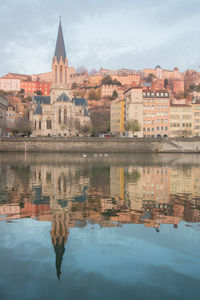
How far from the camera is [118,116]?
115 metres

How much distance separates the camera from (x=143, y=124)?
101812mm

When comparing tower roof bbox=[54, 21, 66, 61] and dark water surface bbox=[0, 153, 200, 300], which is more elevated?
tower roof bbox=[54, 21, 66, 61]

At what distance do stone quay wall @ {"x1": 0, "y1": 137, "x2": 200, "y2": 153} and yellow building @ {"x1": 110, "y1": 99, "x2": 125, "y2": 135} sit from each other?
26016mm

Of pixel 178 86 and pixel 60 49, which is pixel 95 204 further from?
pixel 178 86

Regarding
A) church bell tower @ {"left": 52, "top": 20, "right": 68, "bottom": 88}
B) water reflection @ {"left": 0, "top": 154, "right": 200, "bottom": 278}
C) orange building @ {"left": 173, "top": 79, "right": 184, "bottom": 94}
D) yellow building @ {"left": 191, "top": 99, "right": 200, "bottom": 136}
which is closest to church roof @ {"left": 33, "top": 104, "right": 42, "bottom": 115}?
church bell tower @ {"left": 52, "top": 20, "right": 68, "bottom": 88}

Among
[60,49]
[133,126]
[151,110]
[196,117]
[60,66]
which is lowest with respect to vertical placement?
[133,126]

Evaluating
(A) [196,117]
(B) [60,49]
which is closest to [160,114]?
(A) [196,117]

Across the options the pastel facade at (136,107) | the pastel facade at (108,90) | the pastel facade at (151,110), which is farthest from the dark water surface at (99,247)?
the pastel facade at (108,90)

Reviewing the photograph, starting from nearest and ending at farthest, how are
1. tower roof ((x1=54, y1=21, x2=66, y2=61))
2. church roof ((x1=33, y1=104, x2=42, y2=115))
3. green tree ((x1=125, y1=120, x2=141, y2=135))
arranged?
green tree ((x1=125, y1=120, x2=141, y2=135)) < tower roof ((x1=54, y1=21, x2=66, y2=61)) < church roof ((x1=33, y1=104, x2=42, y2=115))

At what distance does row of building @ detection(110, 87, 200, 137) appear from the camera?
100188 mm

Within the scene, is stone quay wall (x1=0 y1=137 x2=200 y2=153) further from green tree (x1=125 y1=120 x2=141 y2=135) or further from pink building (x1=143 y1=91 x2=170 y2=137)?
pink building (x1=143 y1=91 x2=170 y2=137)

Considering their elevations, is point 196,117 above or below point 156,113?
below

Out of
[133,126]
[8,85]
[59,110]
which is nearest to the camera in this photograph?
[133,126]

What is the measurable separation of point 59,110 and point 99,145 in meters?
32.7
